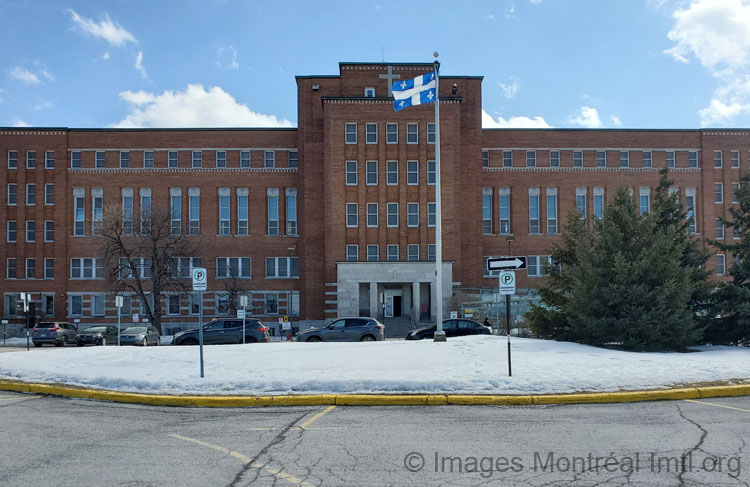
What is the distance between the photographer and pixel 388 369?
1358cm

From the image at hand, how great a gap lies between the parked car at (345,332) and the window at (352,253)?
78.7 ft

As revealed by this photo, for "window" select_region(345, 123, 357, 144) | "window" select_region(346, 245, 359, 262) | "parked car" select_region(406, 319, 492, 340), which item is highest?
"window" select_region(345, 123, 357, 144)

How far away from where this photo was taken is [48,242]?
55875 millimetres

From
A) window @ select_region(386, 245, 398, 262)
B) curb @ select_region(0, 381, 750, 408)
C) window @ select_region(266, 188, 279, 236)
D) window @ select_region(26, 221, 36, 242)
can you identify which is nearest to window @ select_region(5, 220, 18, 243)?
window @ select_region(26, 221, 36, 242)

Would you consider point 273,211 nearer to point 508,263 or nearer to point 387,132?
point 387,132

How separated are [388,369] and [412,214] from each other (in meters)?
38.9

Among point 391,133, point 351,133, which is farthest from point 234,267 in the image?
point 391,133

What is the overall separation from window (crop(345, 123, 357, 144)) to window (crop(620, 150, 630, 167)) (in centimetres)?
2480

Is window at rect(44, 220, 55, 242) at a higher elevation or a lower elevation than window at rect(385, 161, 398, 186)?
lower

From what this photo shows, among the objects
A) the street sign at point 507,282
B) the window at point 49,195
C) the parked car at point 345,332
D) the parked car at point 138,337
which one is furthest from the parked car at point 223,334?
the window at point 49,195

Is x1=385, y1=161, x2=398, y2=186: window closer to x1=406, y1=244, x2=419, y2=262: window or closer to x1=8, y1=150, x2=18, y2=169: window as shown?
x1=406, y1=244, x2=419, y2=262: window

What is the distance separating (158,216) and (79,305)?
14.2 m

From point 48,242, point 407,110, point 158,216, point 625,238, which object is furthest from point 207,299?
point 625,238

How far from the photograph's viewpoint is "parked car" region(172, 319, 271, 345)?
26922mm
